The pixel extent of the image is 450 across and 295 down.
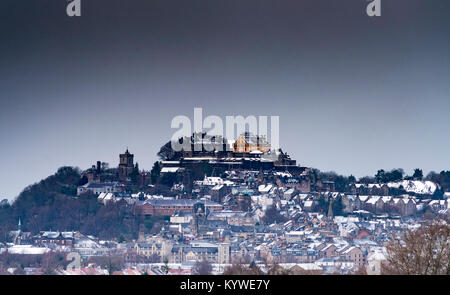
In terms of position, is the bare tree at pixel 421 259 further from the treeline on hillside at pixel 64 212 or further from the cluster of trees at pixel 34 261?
the treeline on hillside at pixel 64 212

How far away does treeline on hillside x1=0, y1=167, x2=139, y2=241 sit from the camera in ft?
103

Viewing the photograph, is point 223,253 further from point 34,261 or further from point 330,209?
point 330,209

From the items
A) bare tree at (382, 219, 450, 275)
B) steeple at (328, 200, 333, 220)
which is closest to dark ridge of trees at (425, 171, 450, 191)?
steeple at (328, 200, 333, 220)

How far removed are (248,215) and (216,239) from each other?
9.54 ft

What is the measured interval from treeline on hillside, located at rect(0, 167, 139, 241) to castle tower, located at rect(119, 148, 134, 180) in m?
1.26

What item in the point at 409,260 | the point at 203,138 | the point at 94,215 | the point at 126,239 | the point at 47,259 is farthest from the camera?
the point at 203,138

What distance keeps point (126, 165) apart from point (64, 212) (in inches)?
96.0

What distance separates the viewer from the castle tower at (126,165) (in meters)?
33.4

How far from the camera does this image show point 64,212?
32969mm

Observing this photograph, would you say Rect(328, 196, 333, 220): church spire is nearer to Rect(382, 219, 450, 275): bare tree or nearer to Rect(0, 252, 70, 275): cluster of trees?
Rect(0, 252, 70, 275): cluster of trees
